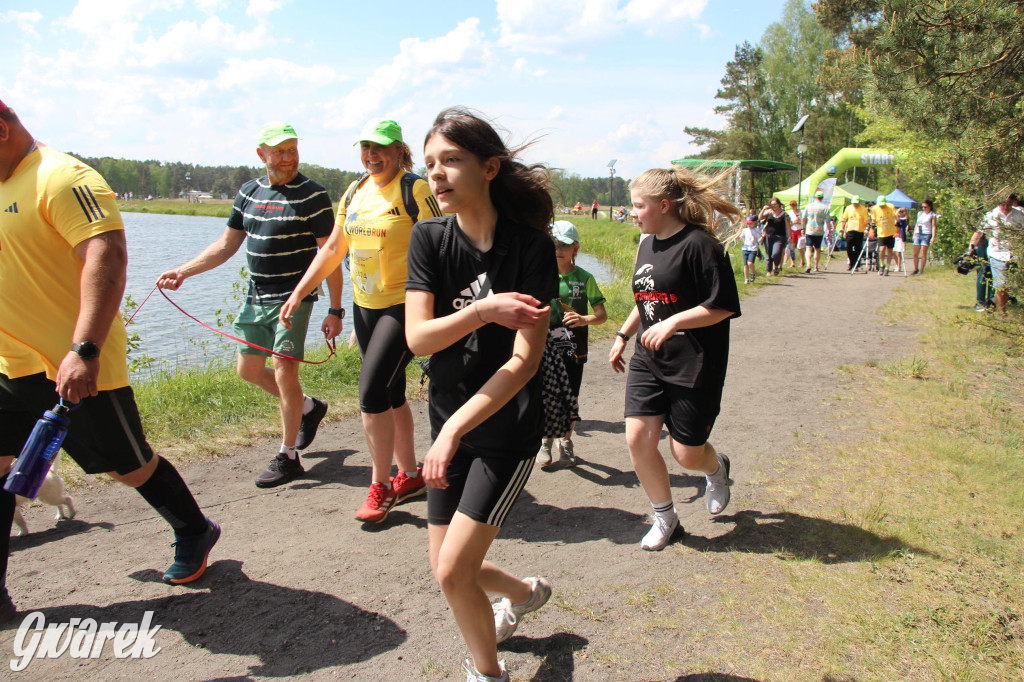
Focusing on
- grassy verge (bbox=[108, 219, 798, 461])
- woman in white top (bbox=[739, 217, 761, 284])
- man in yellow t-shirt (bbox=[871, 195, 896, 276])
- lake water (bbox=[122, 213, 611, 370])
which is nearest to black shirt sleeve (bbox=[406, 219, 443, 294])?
grassy verge (bbox=[108, 219, 798, 461])

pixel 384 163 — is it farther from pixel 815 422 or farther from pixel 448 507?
pixel 815 422

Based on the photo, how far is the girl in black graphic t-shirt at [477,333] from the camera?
7.83 ft

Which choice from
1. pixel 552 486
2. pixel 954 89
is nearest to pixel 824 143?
pixel 954 89

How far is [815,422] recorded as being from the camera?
6.22 metres

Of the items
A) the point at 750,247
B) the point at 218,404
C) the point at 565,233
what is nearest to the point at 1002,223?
the point at 565,233

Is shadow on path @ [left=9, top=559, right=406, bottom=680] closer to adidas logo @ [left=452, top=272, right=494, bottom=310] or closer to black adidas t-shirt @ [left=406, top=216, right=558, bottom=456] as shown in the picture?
black adidas t-shirt @ [left=406, top=216, right=558, bottom=456]

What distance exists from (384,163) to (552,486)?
2.33m

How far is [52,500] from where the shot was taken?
4023 millimetres

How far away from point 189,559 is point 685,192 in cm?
305

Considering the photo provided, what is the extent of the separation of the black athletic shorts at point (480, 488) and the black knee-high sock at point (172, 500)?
5.11 ft

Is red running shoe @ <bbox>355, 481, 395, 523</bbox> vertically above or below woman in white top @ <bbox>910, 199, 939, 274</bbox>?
below

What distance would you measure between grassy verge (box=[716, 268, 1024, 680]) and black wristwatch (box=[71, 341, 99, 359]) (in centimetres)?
278

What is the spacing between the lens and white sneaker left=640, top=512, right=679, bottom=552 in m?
3.89

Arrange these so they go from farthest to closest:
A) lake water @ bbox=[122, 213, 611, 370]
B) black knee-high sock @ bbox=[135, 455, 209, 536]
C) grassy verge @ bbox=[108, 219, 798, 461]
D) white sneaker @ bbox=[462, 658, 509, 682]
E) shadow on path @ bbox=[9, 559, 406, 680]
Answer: lake water @ bbox=[122, 213, 611, 370]
grassy verge @ bbox=[108, 219, 798, 461]
black knee-high sock @ bbox=[135, 455, 209, 536]
shadow on path @ bbox=[9, 559, 406, 680]
white sneaker @ bbox=[462, 658, 509, 682]
